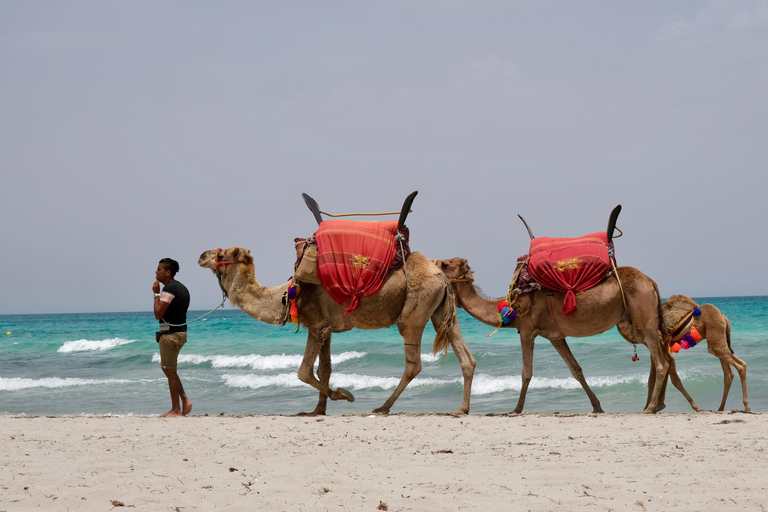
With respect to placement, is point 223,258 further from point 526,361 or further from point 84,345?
point 84,345

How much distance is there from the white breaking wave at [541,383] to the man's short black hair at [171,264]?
25.6ft

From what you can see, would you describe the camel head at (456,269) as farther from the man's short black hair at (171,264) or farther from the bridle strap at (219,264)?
the man's short black hair at (171,264)

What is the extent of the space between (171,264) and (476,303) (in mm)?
4218

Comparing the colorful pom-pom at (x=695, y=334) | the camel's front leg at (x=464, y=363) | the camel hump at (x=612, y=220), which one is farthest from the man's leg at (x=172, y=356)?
the colorful pom-pom at (x=695, y=334)

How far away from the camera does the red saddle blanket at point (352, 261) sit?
937cm

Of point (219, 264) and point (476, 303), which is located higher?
point (219, 264)

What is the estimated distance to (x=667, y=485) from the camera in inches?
219

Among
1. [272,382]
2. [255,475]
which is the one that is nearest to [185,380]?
[272,382]

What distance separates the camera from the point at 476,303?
1075 centimetres

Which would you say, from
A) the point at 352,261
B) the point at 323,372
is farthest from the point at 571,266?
the point at 323,372

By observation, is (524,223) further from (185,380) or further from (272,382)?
(185,380)

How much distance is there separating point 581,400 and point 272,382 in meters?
7.63

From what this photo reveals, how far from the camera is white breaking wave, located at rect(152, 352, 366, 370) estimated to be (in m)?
24.5

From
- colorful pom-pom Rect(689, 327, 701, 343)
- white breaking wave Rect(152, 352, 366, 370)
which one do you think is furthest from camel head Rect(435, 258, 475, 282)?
white breaking wave Rect(152, 352, 366, 370)
